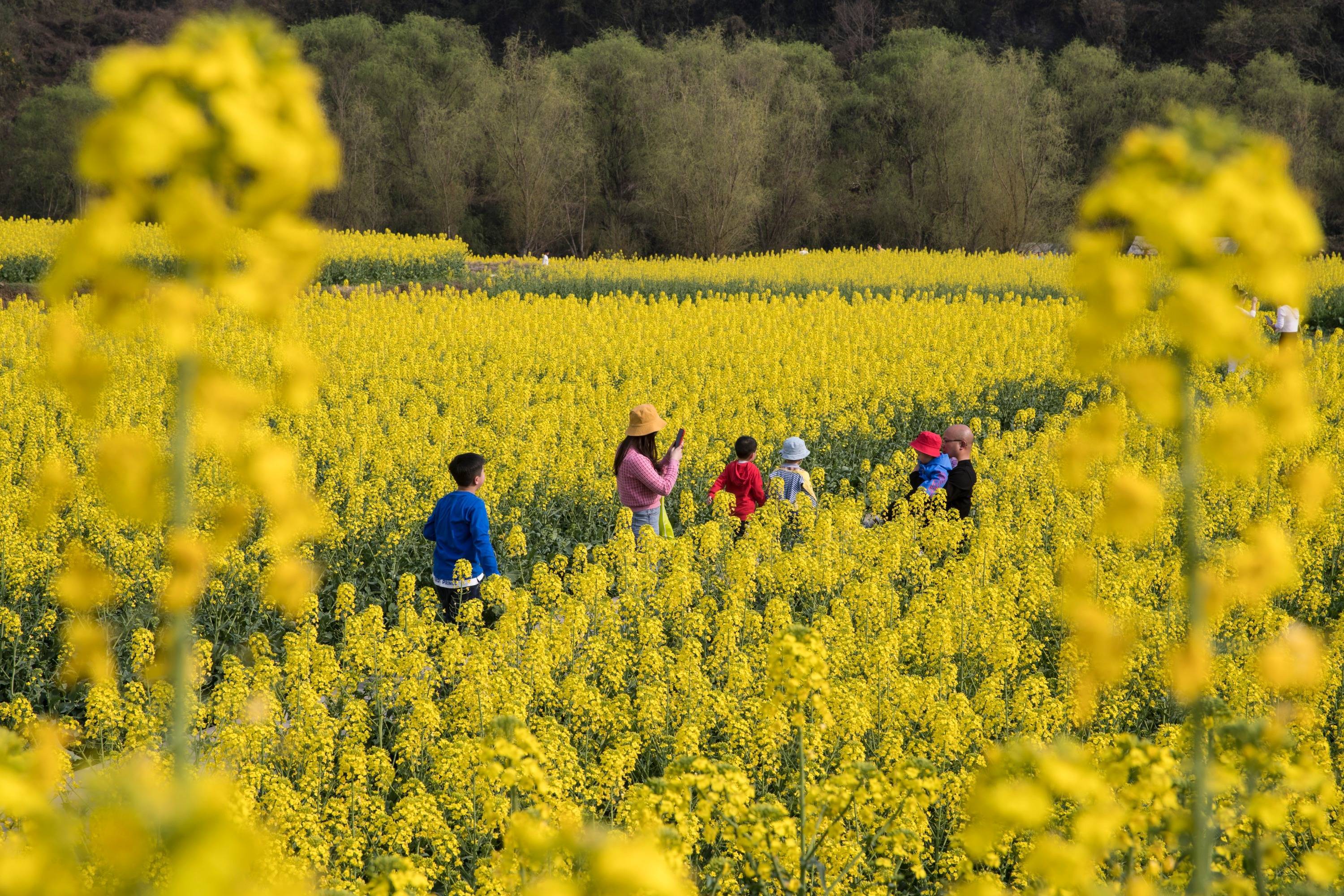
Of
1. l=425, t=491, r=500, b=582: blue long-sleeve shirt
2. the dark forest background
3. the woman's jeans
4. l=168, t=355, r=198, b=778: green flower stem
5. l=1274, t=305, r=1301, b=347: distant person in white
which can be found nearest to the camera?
l=168, t=355, r=198, b=778: green flower stem

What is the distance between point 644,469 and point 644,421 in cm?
35

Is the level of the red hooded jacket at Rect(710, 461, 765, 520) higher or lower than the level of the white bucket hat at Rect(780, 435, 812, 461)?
lower

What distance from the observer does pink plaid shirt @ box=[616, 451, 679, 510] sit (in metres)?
8.00

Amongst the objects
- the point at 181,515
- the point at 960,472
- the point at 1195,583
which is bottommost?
the point at 960,472

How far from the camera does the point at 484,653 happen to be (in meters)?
5.58

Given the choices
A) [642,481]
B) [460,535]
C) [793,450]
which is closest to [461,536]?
[460,535]

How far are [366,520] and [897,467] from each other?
190 inches

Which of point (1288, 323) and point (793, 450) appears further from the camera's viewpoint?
point (1288, 323)

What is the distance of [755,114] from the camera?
1645 inches

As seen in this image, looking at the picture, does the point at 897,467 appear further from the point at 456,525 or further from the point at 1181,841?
the point at 1181,841

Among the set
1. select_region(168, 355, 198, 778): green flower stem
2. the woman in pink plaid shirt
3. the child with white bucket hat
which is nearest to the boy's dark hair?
the woman in pink plaid shirt

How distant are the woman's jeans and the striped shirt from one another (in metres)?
1.06

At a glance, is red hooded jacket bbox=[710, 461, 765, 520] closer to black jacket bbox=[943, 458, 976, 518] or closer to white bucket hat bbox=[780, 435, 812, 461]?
white bucket hat bbox=[780, 435, 812, 461]

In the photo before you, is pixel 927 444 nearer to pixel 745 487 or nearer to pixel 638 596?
pixel 745 487
